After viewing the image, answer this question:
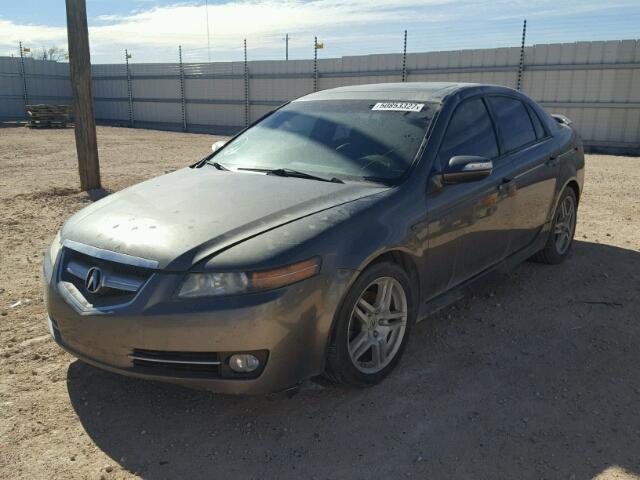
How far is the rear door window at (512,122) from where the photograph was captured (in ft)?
14.9

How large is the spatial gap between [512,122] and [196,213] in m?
2.83

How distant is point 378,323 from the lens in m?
3.33

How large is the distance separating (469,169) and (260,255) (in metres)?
1.54

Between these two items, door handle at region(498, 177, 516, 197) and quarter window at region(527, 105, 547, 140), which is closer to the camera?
door handle at region(498, 177, 516, 197)

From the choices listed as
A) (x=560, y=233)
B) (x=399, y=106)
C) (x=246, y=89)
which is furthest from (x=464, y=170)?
(x=246, y=89)

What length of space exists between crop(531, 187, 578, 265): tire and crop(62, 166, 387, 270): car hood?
2.57 metres

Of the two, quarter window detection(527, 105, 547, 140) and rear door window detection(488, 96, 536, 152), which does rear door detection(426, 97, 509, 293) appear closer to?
rear door window detection(488, 96, 536, 152)

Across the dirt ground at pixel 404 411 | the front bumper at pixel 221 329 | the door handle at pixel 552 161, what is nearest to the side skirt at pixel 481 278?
the dirt ground at pixel 404 411

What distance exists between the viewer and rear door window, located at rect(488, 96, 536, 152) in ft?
14.9

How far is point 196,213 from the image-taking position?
3160 mm

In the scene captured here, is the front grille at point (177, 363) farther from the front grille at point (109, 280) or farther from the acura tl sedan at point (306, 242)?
the front grille at point (109, 280)

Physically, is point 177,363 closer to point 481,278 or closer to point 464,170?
point 464,170

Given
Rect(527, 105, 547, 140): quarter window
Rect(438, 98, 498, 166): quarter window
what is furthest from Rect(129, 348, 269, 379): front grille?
Rect(527, 105, 547, 140): quarter window

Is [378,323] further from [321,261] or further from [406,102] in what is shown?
[406,102]
